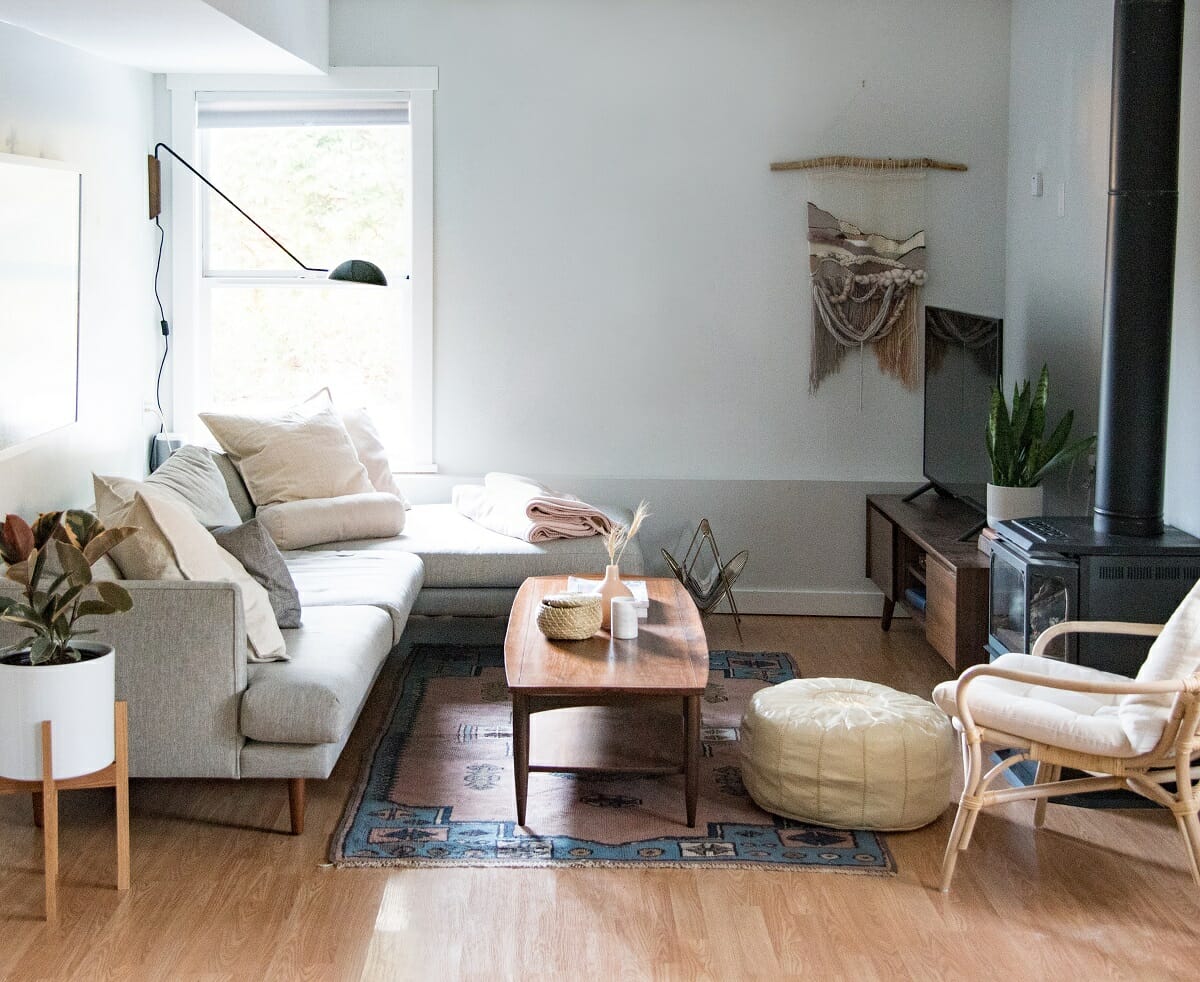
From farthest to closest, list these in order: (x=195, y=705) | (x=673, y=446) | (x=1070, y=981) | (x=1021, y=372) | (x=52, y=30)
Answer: (x=673, y=446) < (x=1021, y=372) < (x=52, y=30) < (x=195, y=705) < (x=1070, y=981)

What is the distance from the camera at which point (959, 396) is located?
4.90 metres

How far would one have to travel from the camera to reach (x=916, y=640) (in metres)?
5.23

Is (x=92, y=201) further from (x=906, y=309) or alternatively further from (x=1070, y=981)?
(x=1070, y=981)

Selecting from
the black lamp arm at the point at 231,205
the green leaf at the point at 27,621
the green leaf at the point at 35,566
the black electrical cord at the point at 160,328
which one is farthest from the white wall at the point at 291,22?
the green leaf at the point at 27,621

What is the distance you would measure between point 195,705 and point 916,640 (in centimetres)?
303

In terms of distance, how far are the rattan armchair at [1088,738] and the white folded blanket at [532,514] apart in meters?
1.98

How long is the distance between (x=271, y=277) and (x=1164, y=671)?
3941 millimetres

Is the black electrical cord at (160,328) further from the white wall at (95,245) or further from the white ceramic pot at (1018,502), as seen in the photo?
the white ceramic pot at (1018,502)

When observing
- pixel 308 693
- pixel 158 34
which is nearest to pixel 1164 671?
pixel 308 693

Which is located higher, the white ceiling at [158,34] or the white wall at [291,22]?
the white wall at [291,22]

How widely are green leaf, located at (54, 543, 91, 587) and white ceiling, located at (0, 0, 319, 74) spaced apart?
174 centimetres

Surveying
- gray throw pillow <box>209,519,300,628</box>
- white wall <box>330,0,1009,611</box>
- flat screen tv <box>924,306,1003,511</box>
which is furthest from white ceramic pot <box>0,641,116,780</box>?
flat screen tv <box>924,306,1003,511</box>

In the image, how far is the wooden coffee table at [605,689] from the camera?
328cm

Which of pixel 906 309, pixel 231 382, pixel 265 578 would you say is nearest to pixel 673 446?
pixel 906 309
